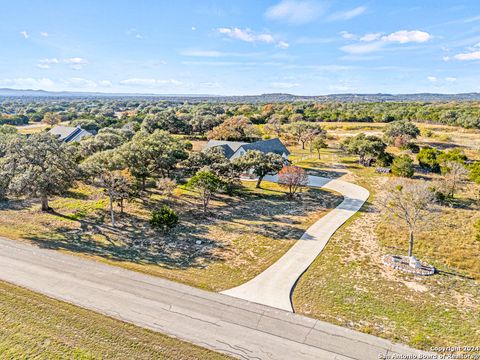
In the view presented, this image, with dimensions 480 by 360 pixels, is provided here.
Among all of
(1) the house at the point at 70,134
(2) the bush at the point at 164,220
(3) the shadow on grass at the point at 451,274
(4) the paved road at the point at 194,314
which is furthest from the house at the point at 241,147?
(1) the house at the point at 70,134

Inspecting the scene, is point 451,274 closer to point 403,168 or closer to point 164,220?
point 164,220

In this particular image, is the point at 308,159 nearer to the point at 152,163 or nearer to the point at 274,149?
the point at 274,149

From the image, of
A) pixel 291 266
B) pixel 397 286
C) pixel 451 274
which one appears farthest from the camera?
pixel 291 266

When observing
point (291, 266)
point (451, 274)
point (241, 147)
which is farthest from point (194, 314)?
point (241, 147)

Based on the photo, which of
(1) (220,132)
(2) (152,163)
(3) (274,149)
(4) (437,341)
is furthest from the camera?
(1) (220,132)

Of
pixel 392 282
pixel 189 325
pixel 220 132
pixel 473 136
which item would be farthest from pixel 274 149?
pixel 473 136

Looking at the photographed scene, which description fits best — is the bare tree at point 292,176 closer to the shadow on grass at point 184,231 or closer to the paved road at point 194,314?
the shadow on grass at point 184,231
